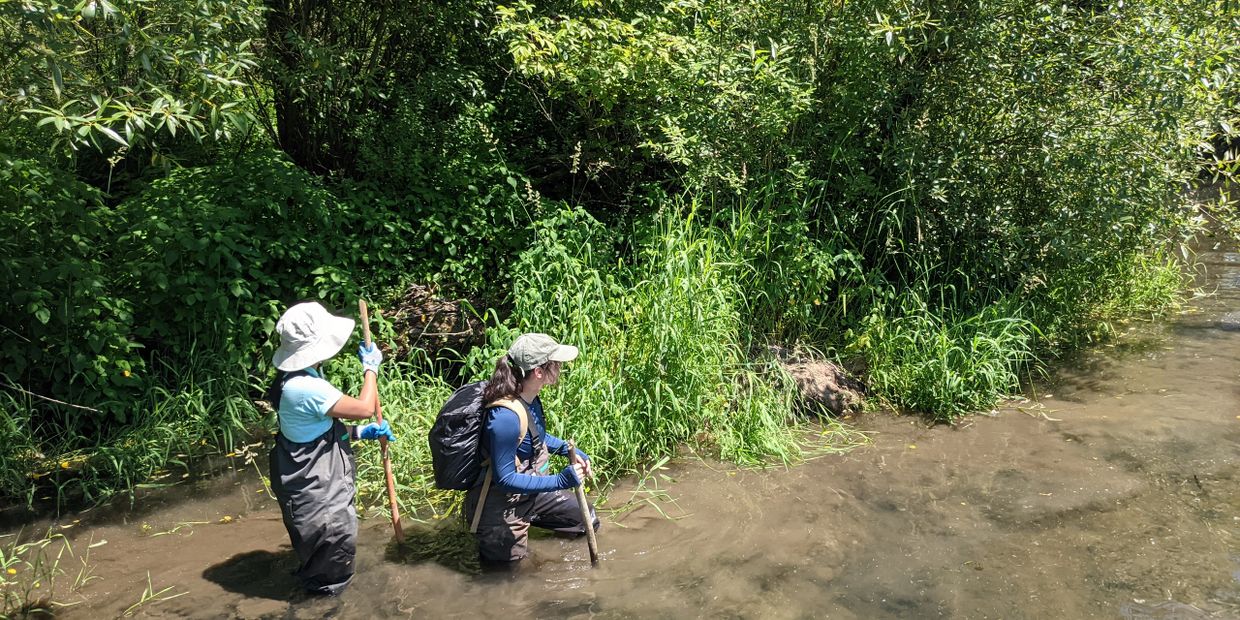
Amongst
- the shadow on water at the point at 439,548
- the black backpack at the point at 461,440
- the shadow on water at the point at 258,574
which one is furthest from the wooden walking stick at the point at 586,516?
the shadow on water at the point at 258,574

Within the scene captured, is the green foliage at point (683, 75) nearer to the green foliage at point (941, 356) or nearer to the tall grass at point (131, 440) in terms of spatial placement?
the green foliage at point (941, 356)

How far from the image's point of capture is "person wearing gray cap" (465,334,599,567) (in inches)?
174

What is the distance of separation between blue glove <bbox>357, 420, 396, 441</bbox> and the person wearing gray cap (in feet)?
1.68

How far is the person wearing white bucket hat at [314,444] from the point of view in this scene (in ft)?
13.8

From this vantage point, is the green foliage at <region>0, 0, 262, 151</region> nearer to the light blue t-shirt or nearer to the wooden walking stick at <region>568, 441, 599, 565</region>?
the light blue t-shirt

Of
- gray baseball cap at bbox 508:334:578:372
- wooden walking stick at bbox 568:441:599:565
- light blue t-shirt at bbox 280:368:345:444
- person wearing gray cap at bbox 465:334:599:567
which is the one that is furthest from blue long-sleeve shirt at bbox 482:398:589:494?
light blue t-shirt at bbox 280:368:345:444

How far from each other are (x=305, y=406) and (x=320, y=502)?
19.4 inches

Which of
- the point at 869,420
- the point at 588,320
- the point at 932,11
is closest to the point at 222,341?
the point at 588,320

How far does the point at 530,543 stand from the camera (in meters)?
5.04

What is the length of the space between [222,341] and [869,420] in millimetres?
4840

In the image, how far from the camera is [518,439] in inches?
175

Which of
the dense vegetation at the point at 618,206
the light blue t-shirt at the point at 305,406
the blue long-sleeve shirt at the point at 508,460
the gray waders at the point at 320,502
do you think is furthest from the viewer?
the dense vegetation at the point at 618,206

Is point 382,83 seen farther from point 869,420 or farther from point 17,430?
point 869,420

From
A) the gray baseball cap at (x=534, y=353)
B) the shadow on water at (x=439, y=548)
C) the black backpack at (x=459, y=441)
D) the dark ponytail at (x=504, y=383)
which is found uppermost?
the gray baseball cap at (x=534, y=353)
